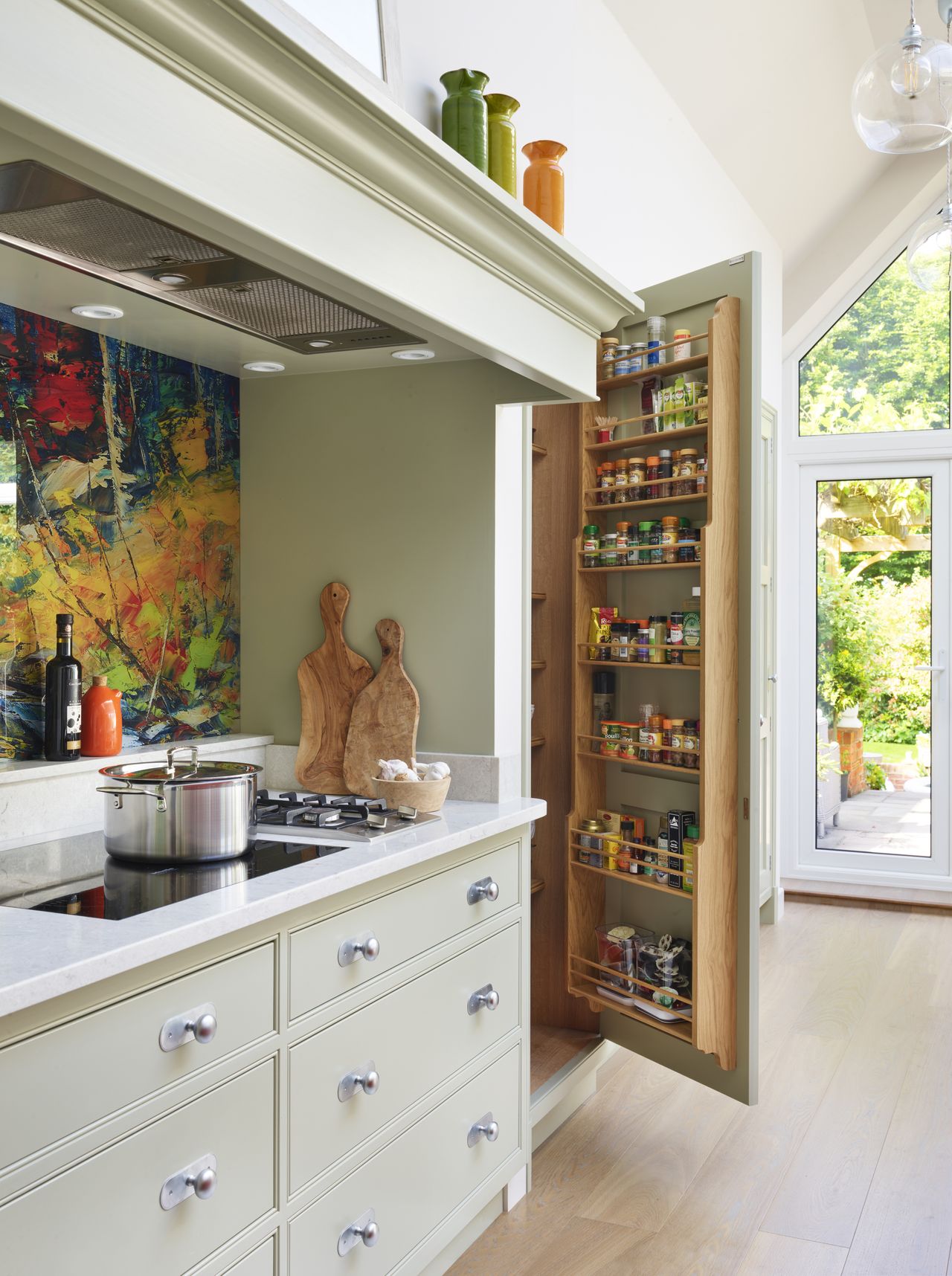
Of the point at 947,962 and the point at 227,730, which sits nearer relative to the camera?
the point at 227,730

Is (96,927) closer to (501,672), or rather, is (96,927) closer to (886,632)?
(501,672)

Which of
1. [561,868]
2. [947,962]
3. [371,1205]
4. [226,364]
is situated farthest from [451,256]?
[947,962]

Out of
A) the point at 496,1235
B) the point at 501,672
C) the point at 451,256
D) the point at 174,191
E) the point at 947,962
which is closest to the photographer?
the point at 174,191

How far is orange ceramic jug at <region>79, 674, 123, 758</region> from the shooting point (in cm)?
216

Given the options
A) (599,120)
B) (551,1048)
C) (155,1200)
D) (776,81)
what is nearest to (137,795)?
(155,1200)

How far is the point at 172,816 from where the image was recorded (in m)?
1.79

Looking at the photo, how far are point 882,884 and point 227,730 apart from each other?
4.11 metres

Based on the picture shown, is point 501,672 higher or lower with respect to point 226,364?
lower

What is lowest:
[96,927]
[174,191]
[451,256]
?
[96,927]

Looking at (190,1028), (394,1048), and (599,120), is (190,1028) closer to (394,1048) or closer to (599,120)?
(394,1048)

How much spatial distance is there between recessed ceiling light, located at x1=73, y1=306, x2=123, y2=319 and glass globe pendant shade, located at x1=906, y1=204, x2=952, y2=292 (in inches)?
92.2

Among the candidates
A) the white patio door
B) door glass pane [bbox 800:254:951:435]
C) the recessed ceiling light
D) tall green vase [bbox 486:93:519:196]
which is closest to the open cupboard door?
tall green vase [bbox 486:93:519:196]

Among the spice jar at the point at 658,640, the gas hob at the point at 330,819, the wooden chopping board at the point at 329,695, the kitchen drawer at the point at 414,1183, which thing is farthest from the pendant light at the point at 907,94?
the kitchen drawer at the point at 414,1183

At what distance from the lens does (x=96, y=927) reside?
141 centimetres
